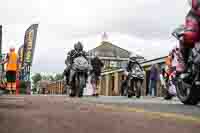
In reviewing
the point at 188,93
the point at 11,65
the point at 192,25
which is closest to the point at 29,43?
the point at 11,65

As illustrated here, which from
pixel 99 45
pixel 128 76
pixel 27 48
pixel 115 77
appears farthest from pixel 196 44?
pixel 99 45

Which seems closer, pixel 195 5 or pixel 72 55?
pixel 195 5

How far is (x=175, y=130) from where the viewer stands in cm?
350

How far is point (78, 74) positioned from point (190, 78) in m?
7.70

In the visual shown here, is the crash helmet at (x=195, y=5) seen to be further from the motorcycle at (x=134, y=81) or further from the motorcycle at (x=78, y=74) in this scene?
the motorcycle at (x=134, y=81)

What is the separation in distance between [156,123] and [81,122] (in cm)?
60

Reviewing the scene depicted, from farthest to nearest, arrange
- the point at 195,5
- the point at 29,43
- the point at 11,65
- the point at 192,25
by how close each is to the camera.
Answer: the point at 29,43
the point at 11,65
the point at 192,25
the point at 195,5

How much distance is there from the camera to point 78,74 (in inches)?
613

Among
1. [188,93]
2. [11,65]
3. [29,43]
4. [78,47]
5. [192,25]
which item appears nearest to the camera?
[192,25]

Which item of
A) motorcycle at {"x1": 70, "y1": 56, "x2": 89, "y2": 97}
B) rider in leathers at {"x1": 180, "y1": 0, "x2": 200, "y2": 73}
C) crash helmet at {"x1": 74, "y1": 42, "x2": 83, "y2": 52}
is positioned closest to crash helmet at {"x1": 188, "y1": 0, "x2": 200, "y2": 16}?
rider in leathers at {"x1": 180, "y1": 0, "x2": 200, "y2": 73}

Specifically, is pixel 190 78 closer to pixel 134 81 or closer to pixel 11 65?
pixel 134 81

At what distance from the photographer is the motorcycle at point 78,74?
50.4ft

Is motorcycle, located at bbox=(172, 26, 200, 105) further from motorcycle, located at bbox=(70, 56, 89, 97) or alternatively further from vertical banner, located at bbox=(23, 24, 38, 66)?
vertical banner, located at bbox=(23, 24, 38, 66)

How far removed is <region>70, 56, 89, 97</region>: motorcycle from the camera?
15.4 metres
